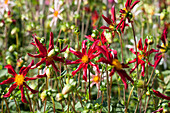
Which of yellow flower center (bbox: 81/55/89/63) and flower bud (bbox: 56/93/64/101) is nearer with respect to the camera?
flower bud (bbox: 56/93/64/101)

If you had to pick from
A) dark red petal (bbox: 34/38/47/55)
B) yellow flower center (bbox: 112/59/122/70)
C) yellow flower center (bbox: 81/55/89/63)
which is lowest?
yellow flower center (bbox: 112/59/122/70)

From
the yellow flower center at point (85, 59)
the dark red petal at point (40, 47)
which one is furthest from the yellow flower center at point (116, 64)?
the dark red petal at point (40, 47)

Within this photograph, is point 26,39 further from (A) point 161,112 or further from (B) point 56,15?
(A) point 161,112

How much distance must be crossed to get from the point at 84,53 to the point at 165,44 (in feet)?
1.00

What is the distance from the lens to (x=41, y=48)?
2.38 ft

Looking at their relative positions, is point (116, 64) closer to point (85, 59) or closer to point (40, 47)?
point (85, 59)

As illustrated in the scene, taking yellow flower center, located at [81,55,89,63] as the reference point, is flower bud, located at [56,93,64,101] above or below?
below

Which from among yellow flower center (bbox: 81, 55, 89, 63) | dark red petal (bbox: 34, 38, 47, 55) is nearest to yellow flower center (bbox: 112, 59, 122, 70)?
yellow flower center (bbox: 81, 55, 89, 63)

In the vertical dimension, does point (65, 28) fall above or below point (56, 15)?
below

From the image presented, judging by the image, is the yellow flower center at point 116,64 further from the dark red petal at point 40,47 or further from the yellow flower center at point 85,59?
the dark red petal at point 40,47

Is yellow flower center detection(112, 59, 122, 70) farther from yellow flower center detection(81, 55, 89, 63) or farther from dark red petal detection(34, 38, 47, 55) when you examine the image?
dark red petal detection(34, 38, 47, 55)

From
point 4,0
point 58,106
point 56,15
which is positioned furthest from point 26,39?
point 58,106

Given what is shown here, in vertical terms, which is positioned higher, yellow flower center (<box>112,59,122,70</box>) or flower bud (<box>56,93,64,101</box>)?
yellow flower center (<box>112,59,122,70</box>)

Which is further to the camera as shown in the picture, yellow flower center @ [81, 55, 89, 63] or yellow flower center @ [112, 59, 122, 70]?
yellow flower center @ [81, 55, 89, 63]
